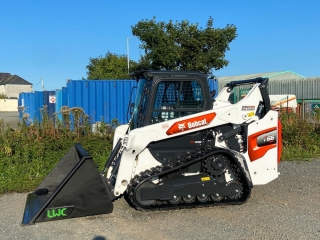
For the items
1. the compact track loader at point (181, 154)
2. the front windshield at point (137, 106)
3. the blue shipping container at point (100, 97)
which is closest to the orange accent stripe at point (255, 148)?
the compact track loader at point (181, 154)

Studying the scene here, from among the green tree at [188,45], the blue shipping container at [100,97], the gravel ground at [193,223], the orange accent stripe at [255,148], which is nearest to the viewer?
the gravel ground at [193,223]

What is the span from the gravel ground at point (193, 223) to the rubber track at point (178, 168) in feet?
0.33

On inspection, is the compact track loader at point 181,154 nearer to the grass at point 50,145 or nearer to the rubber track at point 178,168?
the rubber track at point 178,168

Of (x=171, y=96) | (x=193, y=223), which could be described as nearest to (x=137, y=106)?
(x=171, y=96)

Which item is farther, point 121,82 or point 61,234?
point 121,82

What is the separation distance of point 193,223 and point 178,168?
0.88 metres

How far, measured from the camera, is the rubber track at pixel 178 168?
612 cm

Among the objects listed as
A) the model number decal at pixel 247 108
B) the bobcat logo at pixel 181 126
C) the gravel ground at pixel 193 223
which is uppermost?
the model number decal at pixel 247 108

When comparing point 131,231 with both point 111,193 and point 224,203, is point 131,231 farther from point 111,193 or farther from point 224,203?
point 224,203

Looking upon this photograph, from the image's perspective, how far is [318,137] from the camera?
13.0 metres

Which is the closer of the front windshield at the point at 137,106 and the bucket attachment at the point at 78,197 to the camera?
the bucket attachment at the point at 78,197

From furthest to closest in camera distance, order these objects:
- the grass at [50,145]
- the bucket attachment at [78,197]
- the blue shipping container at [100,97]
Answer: the blue shipping container at [100,97] < the grass at [50,145] < the bucket attachment at [78,197]

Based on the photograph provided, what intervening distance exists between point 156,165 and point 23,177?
11.1 ft

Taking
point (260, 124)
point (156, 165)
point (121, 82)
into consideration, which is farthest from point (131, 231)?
point (121, 82)
